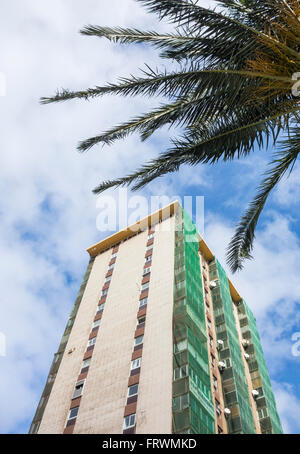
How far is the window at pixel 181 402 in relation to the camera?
23562mm

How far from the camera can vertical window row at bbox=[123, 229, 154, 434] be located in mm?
24473

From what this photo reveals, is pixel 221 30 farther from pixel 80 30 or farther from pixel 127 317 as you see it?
pixel 127 317

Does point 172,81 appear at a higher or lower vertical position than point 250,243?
higher

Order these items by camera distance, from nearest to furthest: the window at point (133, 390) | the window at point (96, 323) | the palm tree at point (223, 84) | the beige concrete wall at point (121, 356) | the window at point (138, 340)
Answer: the palm tree at point (223, 84) < the beige concrete wall at point (121, 356) < the window at point (133, 390) < the window at point (138, 340) < the window at point (96, 323)

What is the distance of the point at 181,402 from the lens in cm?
2389

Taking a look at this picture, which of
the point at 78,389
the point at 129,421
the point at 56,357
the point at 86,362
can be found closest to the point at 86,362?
the point at 86,362

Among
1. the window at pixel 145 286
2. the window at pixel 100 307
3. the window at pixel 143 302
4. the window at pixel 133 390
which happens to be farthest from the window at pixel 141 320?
the window at pixel 133 390

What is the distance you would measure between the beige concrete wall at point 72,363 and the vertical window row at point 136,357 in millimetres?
4985

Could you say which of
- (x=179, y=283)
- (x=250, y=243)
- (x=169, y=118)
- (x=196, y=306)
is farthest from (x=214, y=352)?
(x=169, y=118)

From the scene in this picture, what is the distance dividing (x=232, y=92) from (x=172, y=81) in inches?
46.3

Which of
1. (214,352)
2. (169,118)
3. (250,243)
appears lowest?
(250,243)

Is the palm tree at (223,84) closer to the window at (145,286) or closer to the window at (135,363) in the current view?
the window at (135,363)

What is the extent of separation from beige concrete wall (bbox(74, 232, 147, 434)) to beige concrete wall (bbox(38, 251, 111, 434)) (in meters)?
1.46

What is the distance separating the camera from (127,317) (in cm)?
3400
